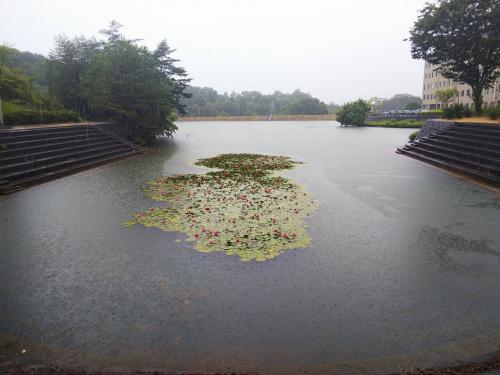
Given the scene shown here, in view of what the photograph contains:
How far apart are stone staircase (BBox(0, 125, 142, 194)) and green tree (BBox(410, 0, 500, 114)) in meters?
22.0

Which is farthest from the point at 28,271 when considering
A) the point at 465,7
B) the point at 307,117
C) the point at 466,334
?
the point at 307,117

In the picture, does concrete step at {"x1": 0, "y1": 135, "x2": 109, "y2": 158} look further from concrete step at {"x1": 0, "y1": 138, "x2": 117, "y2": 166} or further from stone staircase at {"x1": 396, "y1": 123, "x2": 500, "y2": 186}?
stone staircase at {"x1": 396, "y1": 123, "x2": 500, "y2": 186}

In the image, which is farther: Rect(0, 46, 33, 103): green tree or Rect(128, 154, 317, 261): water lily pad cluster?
Rect(0, 46, 33, 103): green tree

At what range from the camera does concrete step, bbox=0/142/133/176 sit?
36.1 feet

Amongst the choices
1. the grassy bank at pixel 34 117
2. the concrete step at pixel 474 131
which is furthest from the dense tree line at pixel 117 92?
the concrete step at pixel 474 131

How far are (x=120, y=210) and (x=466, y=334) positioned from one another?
6.94m

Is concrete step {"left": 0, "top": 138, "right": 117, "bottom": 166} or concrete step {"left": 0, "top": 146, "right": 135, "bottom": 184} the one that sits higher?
concrete step {"left": 0, "top": 138, "right": 117, "bottom": 166}

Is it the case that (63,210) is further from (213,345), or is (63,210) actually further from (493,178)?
(493,178)

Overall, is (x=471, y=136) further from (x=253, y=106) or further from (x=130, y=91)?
(x=253, y=106)

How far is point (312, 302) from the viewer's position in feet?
13.7

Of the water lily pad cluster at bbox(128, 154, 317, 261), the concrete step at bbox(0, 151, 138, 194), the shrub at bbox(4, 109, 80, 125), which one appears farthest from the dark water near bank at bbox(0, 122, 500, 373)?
the shrub at bbox(4, 109, 80, 125)

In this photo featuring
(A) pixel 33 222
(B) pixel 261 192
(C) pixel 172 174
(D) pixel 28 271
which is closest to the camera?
(D) pixel 28 271

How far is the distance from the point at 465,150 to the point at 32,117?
66.4 feet

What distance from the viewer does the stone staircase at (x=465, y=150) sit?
465 inches
